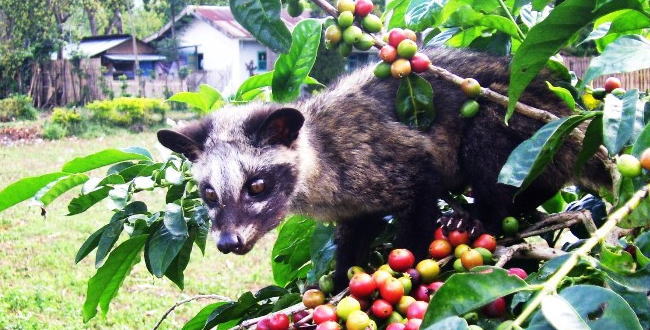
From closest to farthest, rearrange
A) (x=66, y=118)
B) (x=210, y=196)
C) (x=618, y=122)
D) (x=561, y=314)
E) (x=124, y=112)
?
(x=561, y=314), (x=618, y=122), (x=210, y=196), (x=66, y=118), (x=124, y=112)

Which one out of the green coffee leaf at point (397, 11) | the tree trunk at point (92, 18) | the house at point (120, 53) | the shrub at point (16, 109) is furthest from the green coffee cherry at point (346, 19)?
the tree trunk at point (92, 18)

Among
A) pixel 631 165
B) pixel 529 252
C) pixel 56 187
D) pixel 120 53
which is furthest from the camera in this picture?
pixel 120 53

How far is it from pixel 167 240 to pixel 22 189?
1.58ft

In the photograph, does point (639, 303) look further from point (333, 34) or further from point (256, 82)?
point (256, 82)

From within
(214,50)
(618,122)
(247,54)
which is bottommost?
(214,50)

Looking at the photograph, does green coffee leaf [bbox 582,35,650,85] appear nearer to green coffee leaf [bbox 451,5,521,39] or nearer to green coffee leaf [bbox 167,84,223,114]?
green coffee leaf [bbox 451,5,521,39]

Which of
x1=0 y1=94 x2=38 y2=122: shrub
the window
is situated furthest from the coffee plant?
the window

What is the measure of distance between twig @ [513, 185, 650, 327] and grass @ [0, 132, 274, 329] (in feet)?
16.3

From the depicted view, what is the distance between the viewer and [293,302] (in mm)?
1970

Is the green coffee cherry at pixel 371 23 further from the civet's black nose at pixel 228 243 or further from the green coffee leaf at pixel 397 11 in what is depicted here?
the civet's black nose at pixel 228 243

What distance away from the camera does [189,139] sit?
8.54ft

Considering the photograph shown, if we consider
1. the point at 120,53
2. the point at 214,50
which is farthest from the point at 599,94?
the point at 120,53

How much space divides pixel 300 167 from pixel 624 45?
5.07ft

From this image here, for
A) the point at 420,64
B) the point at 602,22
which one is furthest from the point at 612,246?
the point at 602,22
